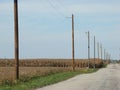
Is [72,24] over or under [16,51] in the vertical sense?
over

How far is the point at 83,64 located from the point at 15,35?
8049 centimetres

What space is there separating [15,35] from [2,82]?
339cm

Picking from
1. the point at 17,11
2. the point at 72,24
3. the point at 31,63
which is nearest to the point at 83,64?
the point at 31,63

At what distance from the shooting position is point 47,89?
22594mm

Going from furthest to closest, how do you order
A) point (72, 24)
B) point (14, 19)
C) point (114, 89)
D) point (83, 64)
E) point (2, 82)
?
point (83, 64) → point (72, 24) → point (14, 19) → point (2, 82) → point (114, 89)

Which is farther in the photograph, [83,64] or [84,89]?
[83,64]

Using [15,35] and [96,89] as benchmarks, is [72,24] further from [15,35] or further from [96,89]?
[96,89]

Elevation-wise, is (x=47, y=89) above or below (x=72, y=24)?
below

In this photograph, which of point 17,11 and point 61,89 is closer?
point 61,89

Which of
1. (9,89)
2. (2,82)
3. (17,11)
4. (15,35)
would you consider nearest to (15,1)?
(17,11)

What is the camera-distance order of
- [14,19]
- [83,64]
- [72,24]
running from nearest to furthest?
[14,19] < [72,24] < [83,64]

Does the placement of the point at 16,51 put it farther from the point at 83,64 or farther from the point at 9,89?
the point at 83,64

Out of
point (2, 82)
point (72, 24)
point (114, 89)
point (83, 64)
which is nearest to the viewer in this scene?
point (114, 89)

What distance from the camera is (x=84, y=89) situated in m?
22.4
